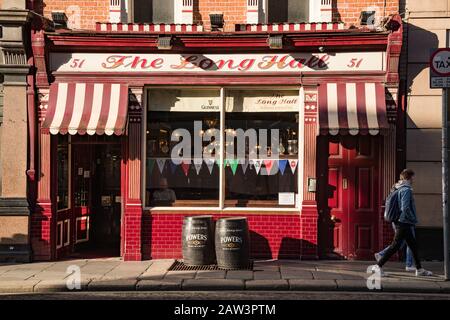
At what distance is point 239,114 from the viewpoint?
40.3 feet

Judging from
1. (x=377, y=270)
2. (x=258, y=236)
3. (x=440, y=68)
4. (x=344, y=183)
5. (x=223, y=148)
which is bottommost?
(x=377, y=270)

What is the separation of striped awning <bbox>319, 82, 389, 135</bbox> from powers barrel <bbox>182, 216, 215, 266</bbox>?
A: 2910 mm

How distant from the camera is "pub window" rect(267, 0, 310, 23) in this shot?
12305 mm

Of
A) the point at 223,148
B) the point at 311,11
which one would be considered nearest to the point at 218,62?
the point at 223,148

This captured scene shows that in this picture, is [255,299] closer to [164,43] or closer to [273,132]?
[273,132]

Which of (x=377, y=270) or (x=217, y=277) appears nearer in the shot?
(x=217, y=277)

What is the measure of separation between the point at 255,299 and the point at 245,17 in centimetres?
613

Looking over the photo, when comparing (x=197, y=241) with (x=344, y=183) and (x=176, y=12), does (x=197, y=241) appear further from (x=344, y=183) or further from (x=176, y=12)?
(x=176, y=12)

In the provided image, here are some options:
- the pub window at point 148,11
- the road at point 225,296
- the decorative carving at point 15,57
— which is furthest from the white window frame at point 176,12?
the road at point 225,296

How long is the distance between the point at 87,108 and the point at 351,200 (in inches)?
221

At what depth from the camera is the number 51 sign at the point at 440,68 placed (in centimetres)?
998

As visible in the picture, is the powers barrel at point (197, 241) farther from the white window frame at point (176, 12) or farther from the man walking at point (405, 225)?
the white window frame at point (176, 12)

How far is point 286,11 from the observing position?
12328mm

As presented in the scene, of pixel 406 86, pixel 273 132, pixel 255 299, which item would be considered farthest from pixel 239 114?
pixel 255 299
